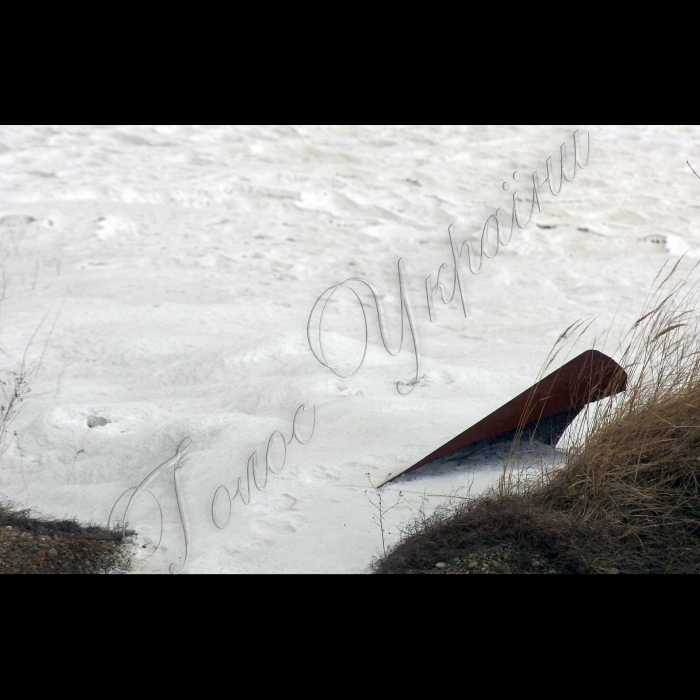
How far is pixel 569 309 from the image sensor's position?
5184 mm

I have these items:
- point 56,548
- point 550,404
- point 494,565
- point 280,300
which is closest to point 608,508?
point 494,565

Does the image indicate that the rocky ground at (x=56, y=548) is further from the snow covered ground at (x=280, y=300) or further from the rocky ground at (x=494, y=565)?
the rocky ground at (x=494, y=565)

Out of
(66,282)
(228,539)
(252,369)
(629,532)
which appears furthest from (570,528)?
(66,282)

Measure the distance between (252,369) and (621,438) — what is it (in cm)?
226

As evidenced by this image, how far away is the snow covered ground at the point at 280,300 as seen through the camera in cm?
311

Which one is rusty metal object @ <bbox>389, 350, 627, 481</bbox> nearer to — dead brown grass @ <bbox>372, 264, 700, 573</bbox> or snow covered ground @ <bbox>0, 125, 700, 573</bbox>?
snow covered ground @ <bbox>0, 125, 700, 573</bbox>

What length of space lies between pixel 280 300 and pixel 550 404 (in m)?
2.53

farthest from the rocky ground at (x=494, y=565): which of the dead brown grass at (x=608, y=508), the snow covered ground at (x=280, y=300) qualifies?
the snow covered ground at (x=280, y=300)

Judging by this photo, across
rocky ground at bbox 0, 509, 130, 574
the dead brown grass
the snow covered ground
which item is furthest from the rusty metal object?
rocky ground at bbox 0, 509, 130, 574

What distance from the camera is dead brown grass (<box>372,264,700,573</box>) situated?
2379 mm

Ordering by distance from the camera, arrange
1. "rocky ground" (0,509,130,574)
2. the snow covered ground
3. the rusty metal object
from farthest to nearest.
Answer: the snow covered ground, the rusty metal object, "rocky ground" (0,509,130,574)

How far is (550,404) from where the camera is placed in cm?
308

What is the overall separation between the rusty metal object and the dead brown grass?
29 centimetres

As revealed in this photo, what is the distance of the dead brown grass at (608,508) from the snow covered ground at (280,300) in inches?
13.6
